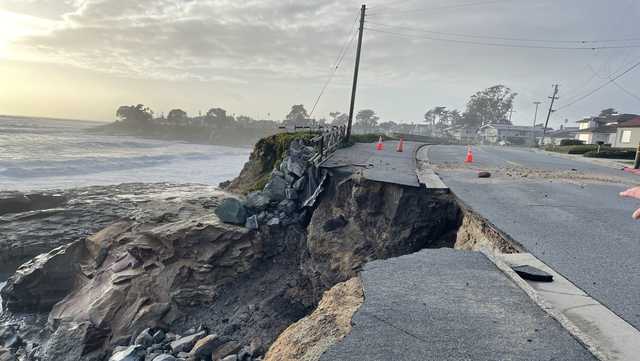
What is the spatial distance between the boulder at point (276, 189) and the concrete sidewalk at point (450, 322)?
24.6ft

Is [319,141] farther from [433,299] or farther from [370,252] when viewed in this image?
[433,299]

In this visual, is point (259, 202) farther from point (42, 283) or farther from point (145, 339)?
point (42, 283)

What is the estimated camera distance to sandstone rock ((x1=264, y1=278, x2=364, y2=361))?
11.2 ft

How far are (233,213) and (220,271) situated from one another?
194 centimetres

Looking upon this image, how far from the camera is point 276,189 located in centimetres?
1207

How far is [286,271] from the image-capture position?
1009cm

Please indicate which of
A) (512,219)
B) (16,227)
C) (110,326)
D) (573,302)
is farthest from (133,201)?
(573,302)

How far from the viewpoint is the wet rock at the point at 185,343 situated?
7.38m

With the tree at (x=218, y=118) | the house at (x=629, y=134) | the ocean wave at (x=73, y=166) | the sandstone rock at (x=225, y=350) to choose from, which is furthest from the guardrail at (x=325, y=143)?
the tree at (x=218, y=118)

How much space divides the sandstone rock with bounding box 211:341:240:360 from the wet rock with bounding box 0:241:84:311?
816 centimetres

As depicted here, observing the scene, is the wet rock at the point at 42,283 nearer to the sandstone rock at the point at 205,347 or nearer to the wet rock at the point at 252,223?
the wet rock at the point at 252,223

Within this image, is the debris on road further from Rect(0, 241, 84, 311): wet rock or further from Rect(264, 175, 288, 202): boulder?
Rect(0, 241, 84, 311): wet rock

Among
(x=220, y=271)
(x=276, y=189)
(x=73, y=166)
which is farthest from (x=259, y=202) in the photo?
A: (x=73, y=166)

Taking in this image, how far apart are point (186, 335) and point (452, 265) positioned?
20.8 ft
